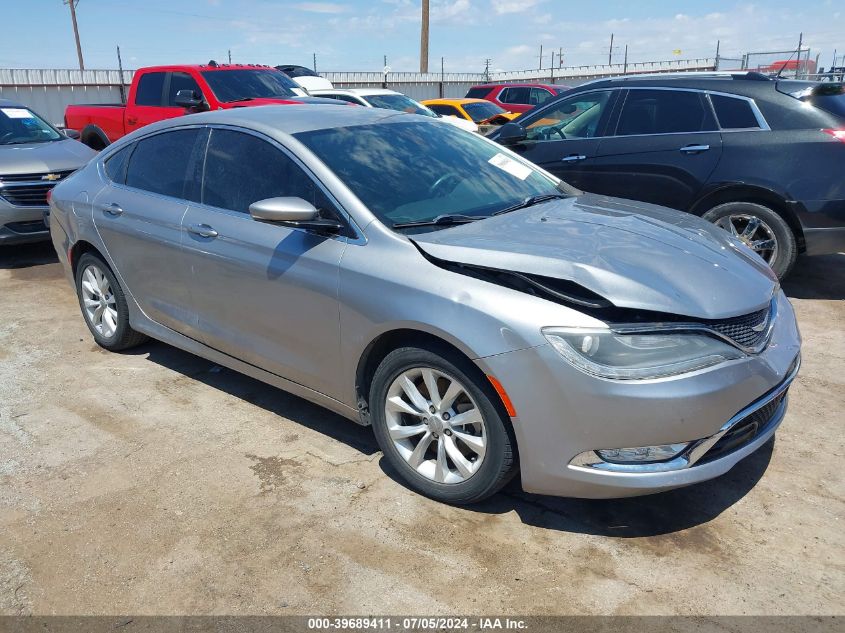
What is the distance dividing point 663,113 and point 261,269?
4386 mm

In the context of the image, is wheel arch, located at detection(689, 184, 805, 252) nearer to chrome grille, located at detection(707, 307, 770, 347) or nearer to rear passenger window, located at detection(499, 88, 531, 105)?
chrome grille, located at detection(707, 307, 770, 347)

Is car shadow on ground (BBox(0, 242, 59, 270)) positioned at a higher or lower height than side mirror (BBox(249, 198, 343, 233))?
lower

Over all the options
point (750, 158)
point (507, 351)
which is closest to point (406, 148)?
point (507, 351)

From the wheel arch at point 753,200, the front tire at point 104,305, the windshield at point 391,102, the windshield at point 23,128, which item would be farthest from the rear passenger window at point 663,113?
the windshield at point 391,102

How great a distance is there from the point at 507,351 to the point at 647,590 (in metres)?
1.03

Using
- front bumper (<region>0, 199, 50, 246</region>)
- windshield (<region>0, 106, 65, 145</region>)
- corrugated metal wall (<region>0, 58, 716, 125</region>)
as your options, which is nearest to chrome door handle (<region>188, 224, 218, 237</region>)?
front bumper (<region>0, 199, 50, 246</region>)

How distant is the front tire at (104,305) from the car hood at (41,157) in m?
3.23

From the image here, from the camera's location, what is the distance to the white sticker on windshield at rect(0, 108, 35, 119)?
8656 millimetres

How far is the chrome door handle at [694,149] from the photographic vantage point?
6.11 m

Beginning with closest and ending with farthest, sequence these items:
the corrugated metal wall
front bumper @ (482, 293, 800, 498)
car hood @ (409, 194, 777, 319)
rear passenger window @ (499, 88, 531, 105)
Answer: front bumper @ (482, 293, 800, 498) → car hood @ (409, 194, 777, 319) → rear passenger window @ (499, 88, 531, 105) → the corrugated metal wall

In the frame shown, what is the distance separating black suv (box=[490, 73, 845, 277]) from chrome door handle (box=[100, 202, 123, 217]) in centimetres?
321

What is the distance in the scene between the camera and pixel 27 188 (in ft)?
24.7

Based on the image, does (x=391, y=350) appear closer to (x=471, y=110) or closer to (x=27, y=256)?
(x=27, y=256)

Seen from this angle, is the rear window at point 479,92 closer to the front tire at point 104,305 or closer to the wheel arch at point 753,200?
the wheel arch at point 753,200
